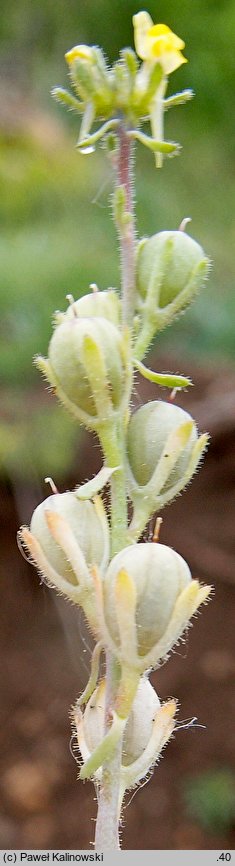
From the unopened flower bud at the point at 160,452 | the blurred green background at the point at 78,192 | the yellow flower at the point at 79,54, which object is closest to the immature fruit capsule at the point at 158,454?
the unopened flower bud at the point at 160,452

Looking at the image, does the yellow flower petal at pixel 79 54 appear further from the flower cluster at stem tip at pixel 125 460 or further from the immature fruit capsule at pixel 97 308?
the immature fruit capsule at pixel 97 308

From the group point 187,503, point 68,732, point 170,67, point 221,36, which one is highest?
point 221,36

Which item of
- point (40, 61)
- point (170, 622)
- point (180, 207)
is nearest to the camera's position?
point (170, 622)

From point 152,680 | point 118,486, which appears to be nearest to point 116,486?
point 118,486

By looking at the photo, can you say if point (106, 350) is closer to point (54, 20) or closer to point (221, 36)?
point (221, 36)

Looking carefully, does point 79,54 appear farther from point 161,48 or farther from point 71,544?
point 71,544

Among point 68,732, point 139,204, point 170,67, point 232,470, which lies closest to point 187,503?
point 232,470

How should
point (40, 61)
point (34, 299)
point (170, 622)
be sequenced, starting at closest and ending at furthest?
point (170, 622) → point (34, 299) → point (40, 61)
